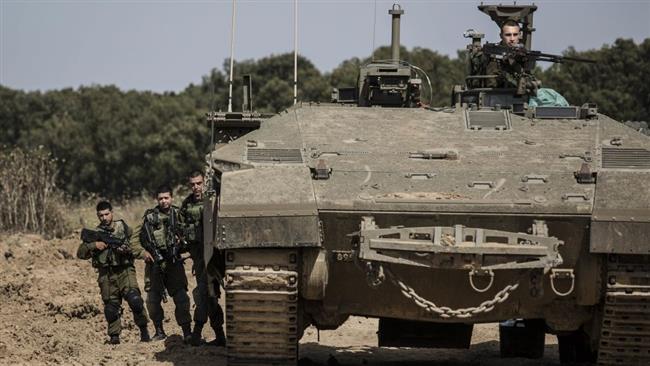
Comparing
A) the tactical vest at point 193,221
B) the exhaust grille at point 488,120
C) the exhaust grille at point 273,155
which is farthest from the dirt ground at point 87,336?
the exhaust grille at point 488,120

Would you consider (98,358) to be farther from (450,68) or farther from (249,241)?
(450,68)

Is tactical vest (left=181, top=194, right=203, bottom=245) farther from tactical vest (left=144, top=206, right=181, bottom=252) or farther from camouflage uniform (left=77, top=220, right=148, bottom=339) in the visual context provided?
camouflage uniform (left=77, top=220, right=148, bottom=339)

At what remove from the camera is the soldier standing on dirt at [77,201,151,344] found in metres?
14.6

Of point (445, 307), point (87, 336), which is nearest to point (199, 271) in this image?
point (87, 336)

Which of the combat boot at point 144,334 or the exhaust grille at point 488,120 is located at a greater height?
the exhaust grille at point 488,120

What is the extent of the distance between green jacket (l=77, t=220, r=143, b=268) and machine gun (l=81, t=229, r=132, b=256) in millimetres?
26

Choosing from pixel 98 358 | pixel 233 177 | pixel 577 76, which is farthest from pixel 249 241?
pixel 577 76

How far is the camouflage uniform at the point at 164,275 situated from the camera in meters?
14.5

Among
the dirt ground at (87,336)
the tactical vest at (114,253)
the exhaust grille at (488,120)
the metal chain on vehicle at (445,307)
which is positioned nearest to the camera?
the metal chain on vehicle at (445,307)

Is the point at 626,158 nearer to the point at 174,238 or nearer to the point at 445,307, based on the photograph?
the point at 445,307

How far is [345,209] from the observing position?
11539 mm

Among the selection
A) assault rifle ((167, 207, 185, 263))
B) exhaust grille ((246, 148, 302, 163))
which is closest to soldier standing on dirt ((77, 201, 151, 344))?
assault rifle ((167, 207, 185, 263))

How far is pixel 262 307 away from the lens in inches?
456

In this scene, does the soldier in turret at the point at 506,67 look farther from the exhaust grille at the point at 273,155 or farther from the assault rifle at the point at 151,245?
the assault rifle at the point at 151,245
